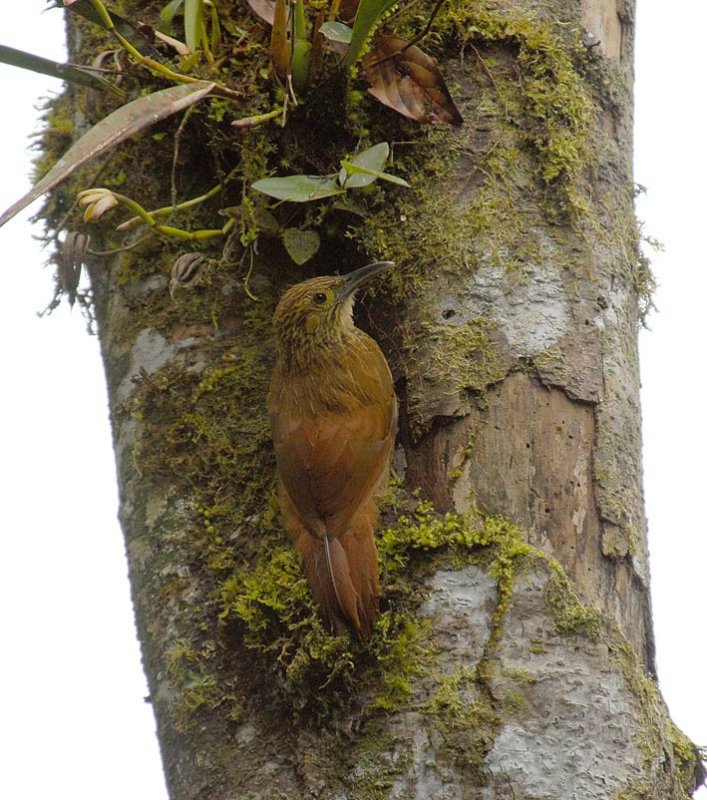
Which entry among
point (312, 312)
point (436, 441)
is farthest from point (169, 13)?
point (436, 441)

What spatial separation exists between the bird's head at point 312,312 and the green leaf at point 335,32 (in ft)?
2.37

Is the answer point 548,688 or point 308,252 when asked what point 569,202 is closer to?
point 308,252

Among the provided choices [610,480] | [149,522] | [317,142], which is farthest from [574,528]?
[317,142]

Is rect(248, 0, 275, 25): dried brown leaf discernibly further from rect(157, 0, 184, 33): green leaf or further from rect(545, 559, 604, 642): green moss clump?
rect(545, 559, 604, 642): green moss clump

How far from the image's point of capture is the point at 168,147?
3.84 m

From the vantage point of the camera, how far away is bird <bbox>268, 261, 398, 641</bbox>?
3.02 meters

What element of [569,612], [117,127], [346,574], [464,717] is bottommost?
[464,717]

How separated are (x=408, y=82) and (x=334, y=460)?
1.17 metres

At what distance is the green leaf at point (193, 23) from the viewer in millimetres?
3572

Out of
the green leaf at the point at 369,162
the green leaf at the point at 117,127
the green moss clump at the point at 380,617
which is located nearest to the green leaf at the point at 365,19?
the green leaf at the point at 369,162

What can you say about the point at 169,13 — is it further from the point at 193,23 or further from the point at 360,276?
the point at 360,276

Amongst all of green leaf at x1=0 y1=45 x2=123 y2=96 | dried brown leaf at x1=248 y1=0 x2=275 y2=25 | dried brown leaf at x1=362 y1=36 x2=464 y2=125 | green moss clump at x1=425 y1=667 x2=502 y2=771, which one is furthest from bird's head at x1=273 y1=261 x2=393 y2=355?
green moss clump at x1=425 y1=667 x2=502 y2=771

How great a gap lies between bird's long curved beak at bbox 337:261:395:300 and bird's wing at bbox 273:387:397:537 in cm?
39

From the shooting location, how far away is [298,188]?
11.0 feet
